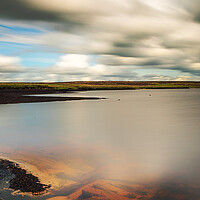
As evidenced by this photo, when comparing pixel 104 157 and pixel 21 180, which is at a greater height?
pixel 21 180

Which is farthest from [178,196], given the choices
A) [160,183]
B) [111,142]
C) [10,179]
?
[111,142]

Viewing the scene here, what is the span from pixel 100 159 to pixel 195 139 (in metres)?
8.97

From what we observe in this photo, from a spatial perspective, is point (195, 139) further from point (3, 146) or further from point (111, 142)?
point (3, 146)

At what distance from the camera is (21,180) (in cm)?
832

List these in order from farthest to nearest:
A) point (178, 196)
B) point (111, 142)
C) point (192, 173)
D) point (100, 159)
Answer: point (111, 142) → point (100, 159) → point (192, 173) → point (178, 196)

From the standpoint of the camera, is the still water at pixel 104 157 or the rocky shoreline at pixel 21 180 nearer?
the rocky shoreline at pixel 21 180

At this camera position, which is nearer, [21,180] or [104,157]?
[21,180]

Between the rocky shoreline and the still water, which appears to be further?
the still water

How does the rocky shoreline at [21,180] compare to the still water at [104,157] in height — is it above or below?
above

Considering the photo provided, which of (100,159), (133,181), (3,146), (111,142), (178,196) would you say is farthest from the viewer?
(111,142)

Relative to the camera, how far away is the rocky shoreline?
7781mm

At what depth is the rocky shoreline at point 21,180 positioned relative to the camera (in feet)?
25.5

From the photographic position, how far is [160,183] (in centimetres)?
895

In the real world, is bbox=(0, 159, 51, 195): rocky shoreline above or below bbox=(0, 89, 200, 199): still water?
above
